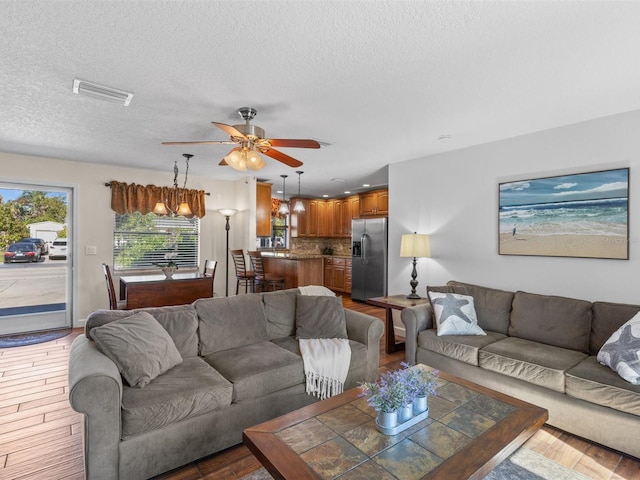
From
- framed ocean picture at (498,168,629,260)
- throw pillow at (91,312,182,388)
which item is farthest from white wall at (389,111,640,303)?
throw pillow at (91,312,182,388)

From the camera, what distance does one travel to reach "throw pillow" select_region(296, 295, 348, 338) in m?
2.98

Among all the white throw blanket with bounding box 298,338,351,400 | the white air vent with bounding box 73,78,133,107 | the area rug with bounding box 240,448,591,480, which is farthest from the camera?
the white throw blanket with bounding box 298,338,351,400

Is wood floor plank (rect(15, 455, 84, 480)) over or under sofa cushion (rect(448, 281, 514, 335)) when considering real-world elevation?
under

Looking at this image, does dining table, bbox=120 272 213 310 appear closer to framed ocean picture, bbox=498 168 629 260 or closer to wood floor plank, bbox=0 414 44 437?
wood floor plank, bbox=0 414 44 437

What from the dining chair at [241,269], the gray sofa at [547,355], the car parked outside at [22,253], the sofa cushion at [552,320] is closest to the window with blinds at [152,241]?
the dining chair at [241,269]

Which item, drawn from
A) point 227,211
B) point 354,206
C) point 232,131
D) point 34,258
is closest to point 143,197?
point 227,211

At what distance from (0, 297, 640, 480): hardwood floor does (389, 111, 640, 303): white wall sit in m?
1.41

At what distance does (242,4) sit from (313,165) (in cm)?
336

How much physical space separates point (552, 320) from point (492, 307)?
0.53m

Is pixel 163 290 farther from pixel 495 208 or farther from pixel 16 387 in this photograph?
pixel 495 208

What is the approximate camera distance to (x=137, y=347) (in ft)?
6.98

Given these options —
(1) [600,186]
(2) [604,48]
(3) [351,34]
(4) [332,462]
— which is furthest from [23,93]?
(1) [600,186]

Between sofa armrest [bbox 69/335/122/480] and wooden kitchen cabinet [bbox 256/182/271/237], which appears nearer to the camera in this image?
sofa armrest [bbox 69/335/122/480]

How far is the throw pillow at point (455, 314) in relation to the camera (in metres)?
3.13
